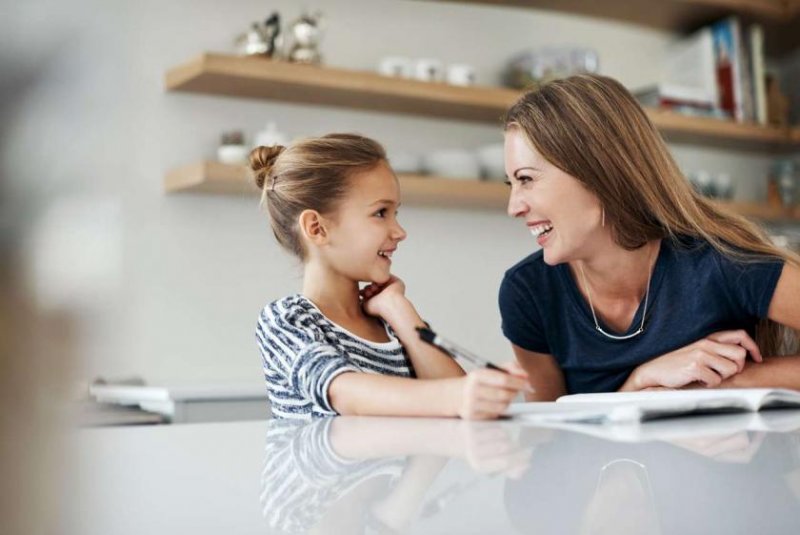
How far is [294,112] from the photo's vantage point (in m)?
2.98

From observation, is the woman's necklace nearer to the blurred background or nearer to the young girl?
the young girl

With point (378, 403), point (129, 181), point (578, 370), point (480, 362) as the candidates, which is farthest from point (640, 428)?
point (578, 370)

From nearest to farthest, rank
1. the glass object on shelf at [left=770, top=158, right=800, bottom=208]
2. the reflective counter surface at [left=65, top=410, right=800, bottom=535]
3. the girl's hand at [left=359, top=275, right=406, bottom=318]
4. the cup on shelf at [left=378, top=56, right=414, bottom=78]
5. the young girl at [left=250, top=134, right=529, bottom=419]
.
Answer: the reflective counter surface at [left=65, top=410, right=800, bottom=535] → the young girl at [left=250, top=134, right=529, bottom=419] → the girl's hand at [left=359, top=275, right=406, bottom=318] → the cup on shelf at [left=378, top=56, right=414, bottom=78] → the glass object on shelf at [left=770, top=158, right=800, bottom=208]

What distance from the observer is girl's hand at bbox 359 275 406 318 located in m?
1.45

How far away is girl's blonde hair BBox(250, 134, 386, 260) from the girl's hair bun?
24mm

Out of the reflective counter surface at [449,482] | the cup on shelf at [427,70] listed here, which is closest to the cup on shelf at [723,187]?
the cup on shelf at [427,70]

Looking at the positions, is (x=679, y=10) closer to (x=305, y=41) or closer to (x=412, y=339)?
(x=305, y=41)

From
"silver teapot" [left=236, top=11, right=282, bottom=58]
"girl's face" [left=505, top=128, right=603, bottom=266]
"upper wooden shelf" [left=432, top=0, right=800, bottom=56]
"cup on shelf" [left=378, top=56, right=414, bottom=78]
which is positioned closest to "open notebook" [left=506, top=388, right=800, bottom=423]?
"girl's face" [left=505, top=128, right=603, bottom=266]

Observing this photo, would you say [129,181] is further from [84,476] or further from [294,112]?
[294,112]

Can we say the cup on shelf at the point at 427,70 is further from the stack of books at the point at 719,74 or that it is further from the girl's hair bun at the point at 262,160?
the girl's hair bun at the point at 262,160

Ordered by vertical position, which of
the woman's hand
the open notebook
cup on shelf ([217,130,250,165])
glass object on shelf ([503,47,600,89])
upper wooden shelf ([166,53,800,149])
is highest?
glass object on shelf ([503,47,600,89])

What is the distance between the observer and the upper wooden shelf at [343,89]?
2.69 m

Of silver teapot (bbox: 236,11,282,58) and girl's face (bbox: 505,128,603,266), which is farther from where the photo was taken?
silver teapot (bbox: 236,11,282,58)

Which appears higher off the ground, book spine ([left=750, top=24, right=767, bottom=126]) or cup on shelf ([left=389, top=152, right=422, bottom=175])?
book spine ([left=750, top=24, right=767, bottom=126])
